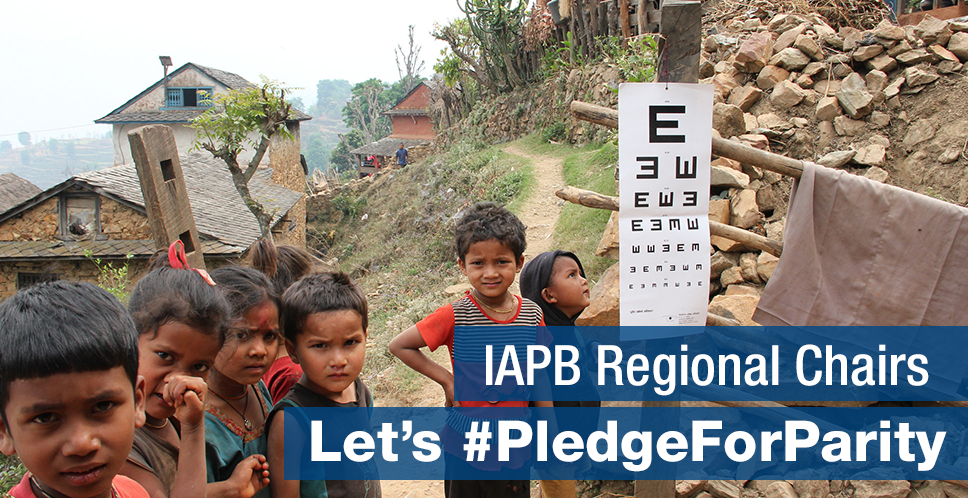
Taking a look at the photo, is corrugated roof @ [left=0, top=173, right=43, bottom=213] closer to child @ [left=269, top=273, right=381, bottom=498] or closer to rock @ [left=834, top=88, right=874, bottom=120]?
child @ [left=269, top=273, right=381, bottom=498]

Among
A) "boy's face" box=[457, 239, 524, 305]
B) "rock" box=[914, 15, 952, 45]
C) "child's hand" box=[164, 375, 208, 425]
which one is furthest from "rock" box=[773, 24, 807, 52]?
"child's hand" box=[164, 375, 208, 425]

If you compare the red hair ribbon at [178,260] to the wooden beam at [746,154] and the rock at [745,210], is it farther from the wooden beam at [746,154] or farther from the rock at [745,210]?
the rock at [745,210]

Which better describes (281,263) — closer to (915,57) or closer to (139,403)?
(139,403)

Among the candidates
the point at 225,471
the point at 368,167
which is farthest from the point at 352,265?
the point at 368,167

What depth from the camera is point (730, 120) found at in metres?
5.53

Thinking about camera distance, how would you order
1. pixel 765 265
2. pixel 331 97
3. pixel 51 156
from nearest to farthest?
pixel 765 265 < pixel 51 156 < pixel 331 97

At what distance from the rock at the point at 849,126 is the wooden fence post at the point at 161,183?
5730 millimetres

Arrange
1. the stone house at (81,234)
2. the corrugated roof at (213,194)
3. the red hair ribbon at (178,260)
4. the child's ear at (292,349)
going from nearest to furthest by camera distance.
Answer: the red hair ribbon at (178,260), the child's ear at (292,349), the stone house at (81,234), the corrugated roof at (213,194)

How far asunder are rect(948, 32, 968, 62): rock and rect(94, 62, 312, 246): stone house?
53.4 feet

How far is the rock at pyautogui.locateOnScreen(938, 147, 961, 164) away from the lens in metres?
4.87

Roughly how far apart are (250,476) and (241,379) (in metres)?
0.37

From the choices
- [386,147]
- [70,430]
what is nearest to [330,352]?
[70,430]

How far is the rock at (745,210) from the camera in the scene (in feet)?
15.4

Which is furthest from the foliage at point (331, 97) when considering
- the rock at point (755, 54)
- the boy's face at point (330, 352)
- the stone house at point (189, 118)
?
the boy's face at point (330, 352)
